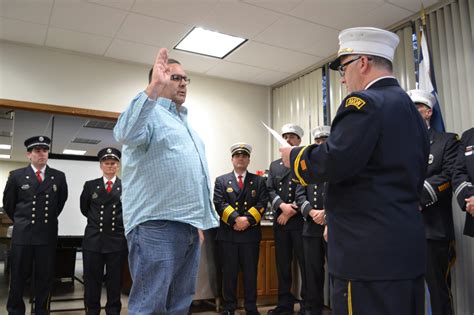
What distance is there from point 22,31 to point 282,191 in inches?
125

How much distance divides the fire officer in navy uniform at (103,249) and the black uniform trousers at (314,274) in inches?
66.5

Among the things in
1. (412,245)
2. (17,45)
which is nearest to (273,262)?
(412,245)

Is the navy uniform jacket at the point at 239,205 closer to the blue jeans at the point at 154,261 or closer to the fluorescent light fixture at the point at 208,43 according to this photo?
the fluorescent light fixture at the point at 208,43

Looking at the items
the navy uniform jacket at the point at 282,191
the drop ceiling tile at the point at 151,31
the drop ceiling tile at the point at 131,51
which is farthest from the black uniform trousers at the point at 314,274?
the drop ceiling tile at the point at 131,51

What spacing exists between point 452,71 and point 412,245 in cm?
271

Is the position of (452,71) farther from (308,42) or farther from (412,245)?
(412,245)

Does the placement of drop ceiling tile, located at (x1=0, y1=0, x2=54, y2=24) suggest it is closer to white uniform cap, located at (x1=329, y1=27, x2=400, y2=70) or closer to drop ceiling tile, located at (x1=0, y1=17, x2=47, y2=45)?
drop ceiling tile, located at (x1=0, y1=17, x2=47, y2=45)

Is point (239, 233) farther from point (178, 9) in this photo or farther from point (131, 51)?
point (131, 51)

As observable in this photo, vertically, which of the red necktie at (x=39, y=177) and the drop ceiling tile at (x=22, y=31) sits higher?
the drop ceiling tile at (x=22, y=31)

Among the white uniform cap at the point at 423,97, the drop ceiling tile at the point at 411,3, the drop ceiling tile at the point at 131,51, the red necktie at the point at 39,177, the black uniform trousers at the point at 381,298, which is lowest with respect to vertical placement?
the black uniform trousers at the point at 381,298

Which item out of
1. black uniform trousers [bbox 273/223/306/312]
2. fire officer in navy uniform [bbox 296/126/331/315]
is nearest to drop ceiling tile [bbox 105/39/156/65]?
fire officer in navy uniform [bbox 296/126/331/315]

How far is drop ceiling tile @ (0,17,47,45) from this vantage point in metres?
3.85

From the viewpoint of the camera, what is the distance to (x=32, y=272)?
3.47 m

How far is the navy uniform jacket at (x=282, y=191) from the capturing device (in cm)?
371
